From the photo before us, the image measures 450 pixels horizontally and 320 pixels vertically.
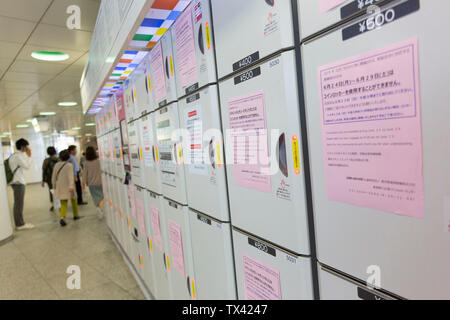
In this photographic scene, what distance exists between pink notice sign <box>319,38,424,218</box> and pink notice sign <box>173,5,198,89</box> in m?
0.81

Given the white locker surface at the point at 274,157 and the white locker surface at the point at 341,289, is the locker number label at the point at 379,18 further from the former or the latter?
the white locker surface at the point at 341,289

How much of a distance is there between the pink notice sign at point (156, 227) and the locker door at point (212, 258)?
2.10 ft

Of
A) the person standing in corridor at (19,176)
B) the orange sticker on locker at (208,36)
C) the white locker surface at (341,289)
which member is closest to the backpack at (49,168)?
the person standing in corridor at (19,176)

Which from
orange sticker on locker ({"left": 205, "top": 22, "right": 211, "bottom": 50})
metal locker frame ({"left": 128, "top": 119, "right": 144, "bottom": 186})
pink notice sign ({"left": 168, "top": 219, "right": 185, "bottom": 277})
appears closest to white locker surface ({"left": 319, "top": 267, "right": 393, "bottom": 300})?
orange sticker on locker ({"left": 205, "top": 22, "right": 211, "bottom": 50})

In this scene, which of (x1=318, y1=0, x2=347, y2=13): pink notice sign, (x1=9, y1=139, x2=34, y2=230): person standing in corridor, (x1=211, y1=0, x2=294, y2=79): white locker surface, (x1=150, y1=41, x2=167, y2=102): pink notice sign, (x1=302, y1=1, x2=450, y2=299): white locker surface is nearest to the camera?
(x1=302, y1=1, x2=450, y2=299): white locker surface

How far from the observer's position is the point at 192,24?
1.36 meters

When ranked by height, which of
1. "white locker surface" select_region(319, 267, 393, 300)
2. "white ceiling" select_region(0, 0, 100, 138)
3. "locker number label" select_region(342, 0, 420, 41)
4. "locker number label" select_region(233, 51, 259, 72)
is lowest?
"white locker surface" select_region(319, 267, 393, 300)

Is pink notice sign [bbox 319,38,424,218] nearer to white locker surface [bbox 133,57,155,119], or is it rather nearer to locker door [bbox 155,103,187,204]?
locker door [bbox 155,103,187,204]

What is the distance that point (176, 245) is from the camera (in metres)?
1.90

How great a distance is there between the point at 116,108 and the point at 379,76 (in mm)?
3218

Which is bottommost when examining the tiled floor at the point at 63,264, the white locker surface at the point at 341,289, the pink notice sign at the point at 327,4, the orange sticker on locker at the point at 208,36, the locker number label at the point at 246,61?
the tiled floor at the point at 63,264

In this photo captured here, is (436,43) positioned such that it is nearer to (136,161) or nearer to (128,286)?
(136,161)

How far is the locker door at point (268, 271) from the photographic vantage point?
2.99 ft

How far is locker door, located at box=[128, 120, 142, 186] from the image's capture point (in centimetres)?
260
